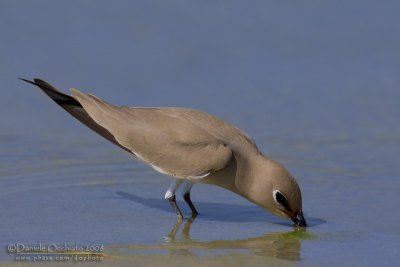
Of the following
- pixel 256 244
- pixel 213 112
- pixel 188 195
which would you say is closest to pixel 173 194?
pixel 188 195

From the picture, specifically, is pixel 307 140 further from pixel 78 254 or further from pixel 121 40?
pixel 78 254

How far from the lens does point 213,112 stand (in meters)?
11.6

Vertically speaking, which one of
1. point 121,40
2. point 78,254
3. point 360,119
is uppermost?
point 121,40

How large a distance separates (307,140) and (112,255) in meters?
3.80

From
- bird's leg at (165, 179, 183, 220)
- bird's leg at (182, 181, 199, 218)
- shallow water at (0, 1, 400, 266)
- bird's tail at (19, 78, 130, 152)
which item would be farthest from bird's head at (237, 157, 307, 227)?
bird's tail at (19, 78, 130, 152)

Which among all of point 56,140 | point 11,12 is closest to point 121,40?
point 11,12

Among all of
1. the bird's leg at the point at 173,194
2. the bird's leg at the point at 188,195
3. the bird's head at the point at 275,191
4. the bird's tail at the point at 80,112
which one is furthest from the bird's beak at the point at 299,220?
the bird's tail at the point at 80,112

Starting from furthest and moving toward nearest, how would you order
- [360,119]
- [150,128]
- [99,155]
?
[360,119] → [99,155] → [150,128]

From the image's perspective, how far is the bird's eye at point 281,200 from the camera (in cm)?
884

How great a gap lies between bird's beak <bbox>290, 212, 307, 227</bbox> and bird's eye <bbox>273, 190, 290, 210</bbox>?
10cm

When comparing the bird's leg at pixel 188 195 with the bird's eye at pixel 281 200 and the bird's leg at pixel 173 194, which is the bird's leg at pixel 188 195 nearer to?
the bird's leg at pixel 173 194

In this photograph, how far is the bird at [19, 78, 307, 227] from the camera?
9.00m

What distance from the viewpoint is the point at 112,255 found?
7668mm

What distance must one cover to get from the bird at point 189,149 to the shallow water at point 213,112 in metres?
0.26
